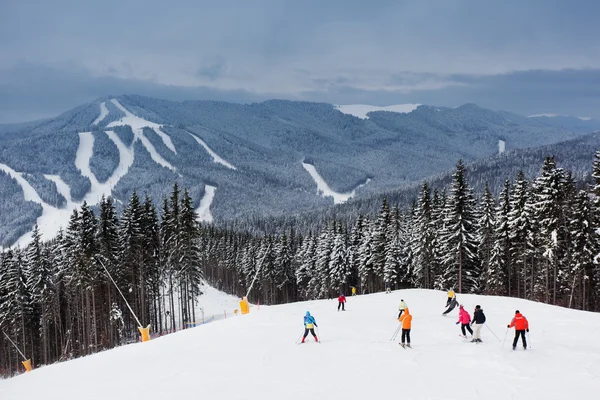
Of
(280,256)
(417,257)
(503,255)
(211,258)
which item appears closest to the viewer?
(503,255)

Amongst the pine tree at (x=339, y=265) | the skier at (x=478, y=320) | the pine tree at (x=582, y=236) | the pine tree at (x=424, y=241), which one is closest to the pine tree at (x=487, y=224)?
the pine tree at (x=424, y=241)

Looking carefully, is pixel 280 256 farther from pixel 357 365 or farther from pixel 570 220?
pixel 357 365

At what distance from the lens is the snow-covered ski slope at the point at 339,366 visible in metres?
15.6

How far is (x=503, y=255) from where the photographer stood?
171 ft

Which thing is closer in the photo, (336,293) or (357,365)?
(357,365)

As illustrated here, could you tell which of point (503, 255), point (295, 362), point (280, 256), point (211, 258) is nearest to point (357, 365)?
point (295, 362)

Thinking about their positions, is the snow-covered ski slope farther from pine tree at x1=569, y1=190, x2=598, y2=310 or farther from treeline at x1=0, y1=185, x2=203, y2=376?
treeline at x1=0, y1=185, x2=203, y2=376

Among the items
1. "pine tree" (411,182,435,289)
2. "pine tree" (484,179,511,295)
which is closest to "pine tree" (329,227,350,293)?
"pine tree" (411,182,435,289)

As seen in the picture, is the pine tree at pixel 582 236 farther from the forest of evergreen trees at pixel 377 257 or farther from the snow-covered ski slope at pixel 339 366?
the snow-covered ski slope at pixel 339 366

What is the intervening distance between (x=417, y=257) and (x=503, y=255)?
10.4 metres

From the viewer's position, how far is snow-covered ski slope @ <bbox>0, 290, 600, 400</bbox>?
15641 millimetres

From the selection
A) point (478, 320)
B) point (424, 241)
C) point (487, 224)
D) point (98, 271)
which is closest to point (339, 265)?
point (424, 241)

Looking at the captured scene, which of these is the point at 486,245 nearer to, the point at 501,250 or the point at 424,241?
the point at 501,250

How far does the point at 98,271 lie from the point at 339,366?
3192cm
